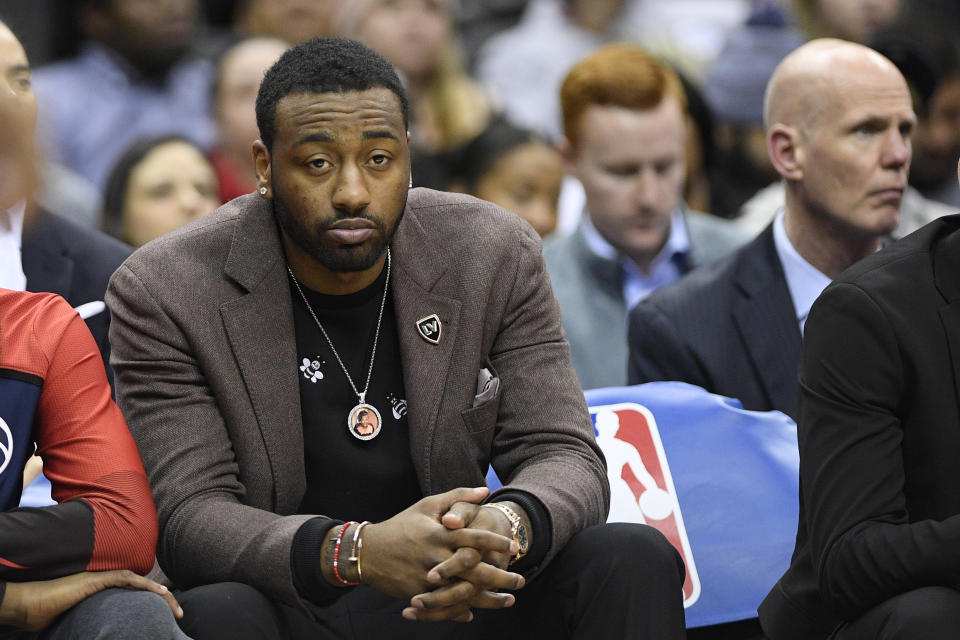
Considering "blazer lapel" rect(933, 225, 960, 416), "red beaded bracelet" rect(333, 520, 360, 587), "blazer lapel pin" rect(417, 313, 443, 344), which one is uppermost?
"blazer lapel" rect(933, 225, 960, 416)

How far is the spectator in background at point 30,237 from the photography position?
406 cm

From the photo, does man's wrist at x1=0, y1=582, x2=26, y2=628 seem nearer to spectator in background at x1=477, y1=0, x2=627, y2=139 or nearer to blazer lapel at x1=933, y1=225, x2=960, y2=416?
blazer lapel at x1=933, y1=225, x2=960, y2=416

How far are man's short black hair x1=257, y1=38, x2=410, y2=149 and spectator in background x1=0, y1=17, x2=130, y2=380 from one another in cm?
92

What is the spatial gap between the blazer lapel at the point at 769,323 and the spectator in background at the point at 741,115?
247cm

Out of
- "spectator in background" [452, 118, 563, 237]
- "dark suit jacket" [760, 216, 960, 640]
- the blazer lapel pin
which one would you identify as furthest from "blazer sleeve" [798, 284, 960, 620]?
"spectator in background" [452, 118, 563, 237]

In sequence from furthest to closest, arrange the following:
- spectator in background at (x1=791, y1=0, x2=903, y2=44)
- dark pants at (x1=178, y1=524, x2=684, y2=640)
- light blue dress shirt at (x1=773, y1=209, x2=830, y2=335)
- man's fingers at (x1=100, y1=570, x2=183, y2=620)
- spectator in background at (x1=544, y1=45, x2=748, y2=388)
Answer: spectator in background at (x1=791, y1=0, x2=903, y2=44), spectator in background at (x1=544, y1=45, x2=748, y2=388), light blue dress shirt at (x1=773, y1=209, x2=830, y2=335), dark pants at (x1=178, y1=524, x2=684, y2=640), man's fingers at (x1=100, y1=570, x2=183, y2=620)

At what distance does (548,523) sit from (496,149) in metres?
3.57

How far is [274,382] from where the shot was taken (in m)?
3.37

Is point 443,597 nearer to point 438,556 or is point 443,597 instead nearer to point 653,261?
point 438,556

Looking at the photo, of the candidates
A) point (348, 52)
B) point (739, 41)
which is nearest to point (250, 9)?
point (739, 41)

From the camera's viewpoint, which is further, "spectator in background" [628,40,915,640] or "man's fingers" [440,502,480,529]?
"spectator in background" [628,40,915,640]

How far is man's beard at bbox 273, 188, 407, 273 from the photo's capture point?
3387mm

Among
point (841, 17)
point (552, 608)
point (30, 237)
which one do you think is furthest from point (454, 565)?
point (841, 17)

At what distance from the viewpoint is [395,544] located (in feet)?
9.96
